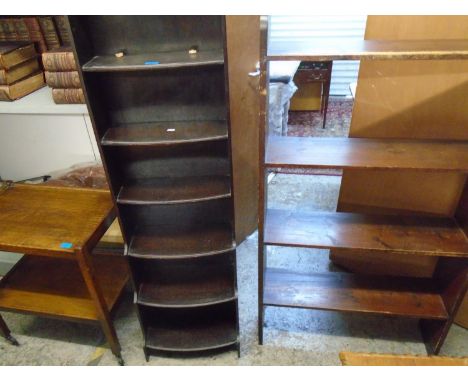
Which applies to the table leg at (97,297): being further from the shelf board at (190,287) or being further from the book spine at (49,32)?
the book spine at (49,32)

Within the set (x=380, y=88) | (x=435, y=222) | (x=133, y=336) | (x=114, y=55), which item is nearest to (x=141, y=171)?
Answer: (x=114, y=55)

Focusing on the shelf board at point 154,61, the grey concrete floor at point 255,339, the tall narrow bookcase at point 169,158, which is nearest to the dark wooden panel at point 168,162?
the tall narrow bookcase at point 169,158

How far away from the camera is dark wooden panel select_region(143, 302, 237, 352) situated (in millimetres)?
1787

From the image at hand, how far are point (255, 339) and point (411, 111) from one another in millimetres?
1425

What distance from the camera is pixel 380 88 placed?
1.64 meters

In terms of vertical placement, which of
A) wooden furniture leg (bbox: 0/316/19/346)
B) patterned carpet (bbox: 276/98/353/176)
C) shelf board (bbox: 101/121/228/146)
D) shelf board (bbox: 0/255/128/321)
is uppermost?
shelf board (bbox: 101/121/228/146)

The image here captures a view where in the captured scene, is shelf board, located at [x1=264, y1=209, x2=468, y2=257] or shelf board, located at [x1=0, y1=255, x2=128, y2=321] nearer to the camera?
shelf board, located at [x1=264, y1=209, x2=468, y2=257]

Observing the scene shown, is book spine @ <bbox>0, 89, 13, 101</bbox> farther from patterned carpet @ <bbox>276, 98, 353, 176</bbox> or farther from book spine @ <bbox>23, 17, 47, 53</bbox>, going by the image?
patterned carpet @ <bbox>276, 98, 353, 176</bbox>

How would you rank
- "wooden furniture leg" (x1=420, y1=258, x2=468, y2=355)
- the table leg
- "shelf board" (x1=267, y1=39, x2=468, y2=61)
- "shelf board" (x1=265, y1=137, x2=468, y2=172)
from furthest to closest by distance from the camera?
"wooden furniture leg" (x1=420, y1=258, x2=468, y2=355)
the table leg
"shelf board" (x1=265, y1=137, x2=468, y2=172)
"shelf board" (x1=267, y1=39, x2=468, y2=61)

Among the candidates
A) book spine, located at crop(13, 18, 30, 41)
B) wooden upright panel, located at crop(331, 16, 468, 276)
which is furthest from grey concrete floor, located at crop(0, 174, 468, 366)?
book spine, located at crop(13, 18, 30, 41)

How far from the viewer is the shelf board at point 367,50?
108 centimetres

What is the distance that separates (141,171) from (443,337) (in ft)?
5.45

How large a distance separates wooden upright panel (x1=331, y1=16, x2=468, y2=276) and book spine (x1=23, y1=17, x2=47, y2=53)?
1.68 m
